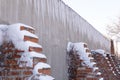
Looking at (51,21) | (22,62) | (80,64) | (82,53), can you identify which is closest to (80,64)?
(80,64)

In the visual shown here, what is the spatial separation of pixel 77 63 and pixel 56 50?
34.5 inches

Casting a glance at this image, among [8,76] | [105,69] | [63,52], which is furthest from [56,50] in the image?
[105,69]

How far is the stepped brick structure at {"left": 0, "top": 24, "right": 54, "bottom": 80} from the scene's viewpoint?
13.5ft

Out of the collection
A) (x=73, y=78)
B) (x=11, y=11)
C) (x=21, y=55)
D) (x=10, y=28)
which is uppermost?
(x=11, y=11)

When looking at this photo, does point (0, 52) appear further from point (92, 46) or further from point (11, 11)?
point (92, 46)

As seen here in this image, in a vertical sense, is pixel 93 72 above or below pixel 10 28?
below

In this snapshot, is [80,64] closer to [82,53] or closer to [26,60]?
[82,53]

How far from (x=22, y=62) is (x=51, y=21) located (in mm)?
2519

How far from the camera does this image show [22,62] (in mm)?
4148

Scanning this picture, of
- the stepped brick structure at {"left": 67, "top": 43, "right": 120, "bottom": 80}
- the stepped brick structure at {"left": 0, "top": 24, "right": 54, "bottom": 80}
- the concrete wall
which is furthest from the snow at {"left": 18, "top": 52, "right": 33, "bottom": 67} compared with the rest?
the stepped brick structure at {"left": 67, "top": 43, "right": 120, "bottom": 80}

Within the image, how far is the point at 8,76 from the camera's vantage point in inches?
163

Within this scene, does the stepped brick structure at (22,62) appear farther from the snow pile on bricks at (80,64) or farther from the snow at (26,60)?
the snow pile on bricks at (80,64)

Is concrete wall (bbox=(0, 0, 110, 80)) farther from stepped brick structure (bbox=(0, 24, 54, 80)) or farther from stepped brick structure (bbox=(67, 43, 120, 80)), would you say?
stepped brick structure (bbox=(0, 24, 54, 80))

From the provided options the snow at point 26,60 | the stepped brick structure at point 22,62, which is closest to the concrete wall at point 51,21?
the stepped brick structure at point 22,62
